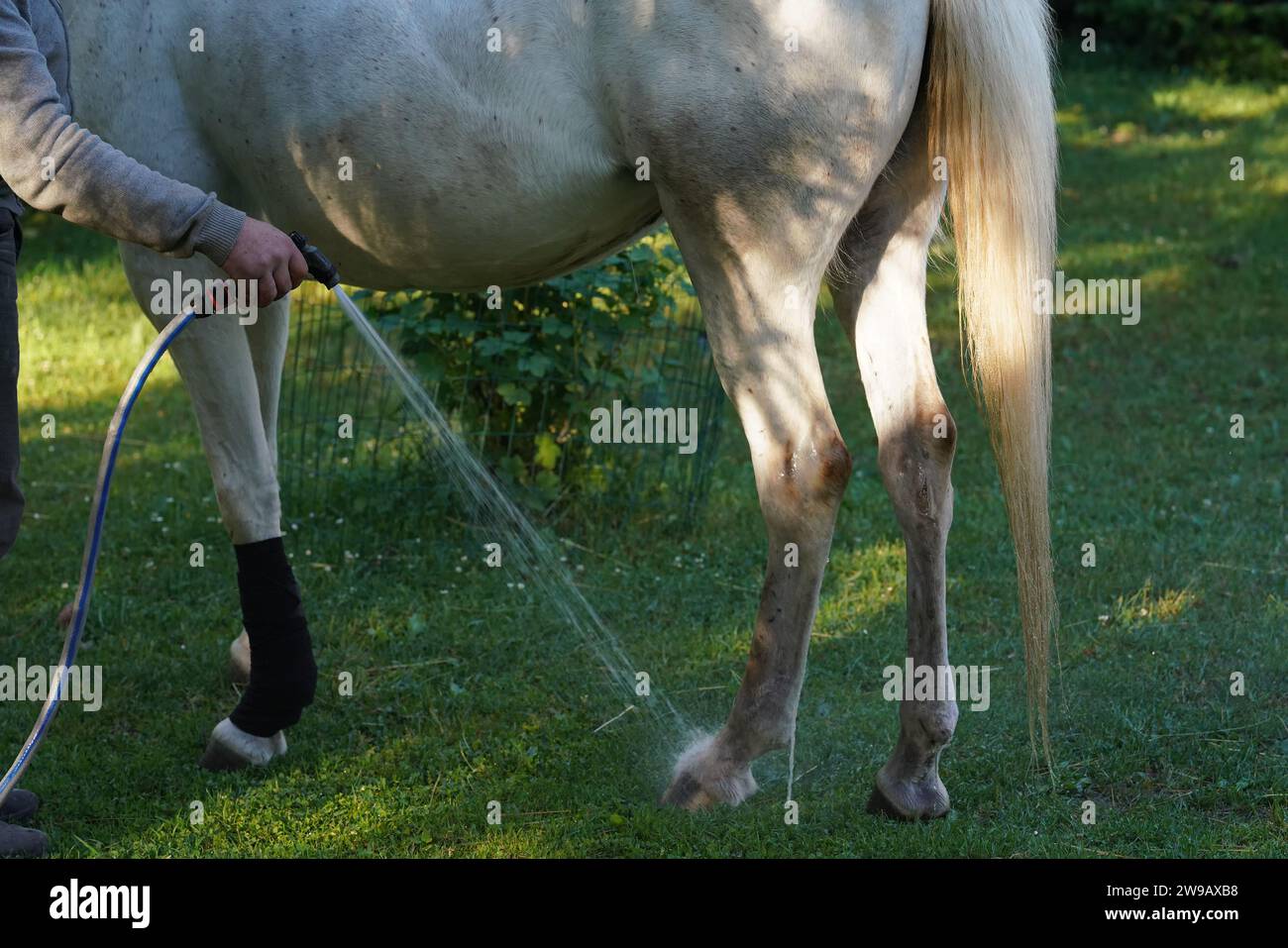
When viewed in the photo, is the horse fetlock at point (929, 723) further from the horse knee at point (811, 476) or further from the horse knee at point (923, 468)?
the horse knee at point (811, 476)

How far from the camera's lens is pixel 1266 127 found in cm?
1074

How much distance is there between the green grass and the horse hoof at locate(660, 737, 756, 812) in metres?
0.05

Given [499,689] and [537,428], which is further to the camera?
[537,428]

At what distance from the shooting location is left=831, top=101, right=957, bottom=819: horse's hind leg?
3.25 metres

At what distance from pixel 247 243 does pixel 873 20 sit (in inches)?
54.4

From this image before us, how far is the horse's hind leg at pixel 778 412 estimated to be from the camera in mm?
3035

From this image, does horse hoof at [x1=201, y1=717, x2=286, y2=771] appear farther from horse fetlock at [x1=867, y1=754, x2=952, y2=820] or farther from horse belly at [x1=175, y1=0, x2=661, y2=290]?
horse fetlock at [x1=867, y1=754, x2=952, y2=820]

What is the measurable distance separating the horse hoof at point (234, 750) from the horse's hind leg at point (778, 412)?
53.0 inches

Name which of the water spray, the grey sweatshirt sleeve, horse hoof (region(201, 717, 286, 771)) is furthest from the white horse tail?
horse hoof (region(201, 717, 286, 771))

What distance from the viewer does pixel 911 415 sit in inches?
129

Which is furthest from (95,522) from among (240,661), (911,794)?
(911,794)

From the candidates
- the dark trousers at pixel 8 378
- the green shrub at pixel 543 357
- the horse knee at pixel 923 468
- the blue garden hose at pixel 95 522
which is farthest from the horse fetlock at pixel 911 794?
the green shrub at pixel 543 357
